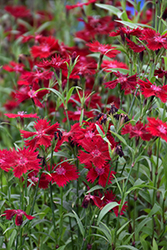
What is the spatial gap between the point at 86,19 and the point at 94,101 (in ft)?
1.84

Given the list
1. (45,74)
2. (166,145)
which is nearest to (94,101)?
(45,74)

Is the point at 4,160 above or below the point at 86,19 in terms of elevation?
below

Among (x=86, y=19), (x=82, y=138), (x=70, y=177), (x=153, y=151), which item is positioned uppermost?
(x=86, y=19)

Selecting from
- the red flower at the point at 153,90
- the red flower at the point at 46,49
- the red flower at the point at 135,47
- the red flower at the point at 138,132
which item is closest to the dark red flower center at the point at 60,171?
the red flower at the point at 138,132

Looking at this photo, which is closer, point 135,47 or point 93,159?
point 93,159

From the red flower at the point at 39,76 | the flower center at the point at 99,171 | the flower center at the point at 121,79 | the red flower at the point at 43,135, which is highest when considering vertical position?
the flower center at the point at 121,79

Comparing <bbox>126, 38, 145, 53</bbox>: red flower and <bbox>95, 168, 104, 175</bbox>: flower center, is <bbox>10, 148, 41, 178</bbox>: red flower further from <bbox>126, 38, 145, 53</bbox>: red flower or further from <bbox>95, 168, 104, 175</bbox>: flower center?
<bbox>126, 38, 145, 53</bbox>: red flower

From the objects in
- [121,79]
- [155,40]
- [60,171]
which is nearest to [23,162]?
[60,171]

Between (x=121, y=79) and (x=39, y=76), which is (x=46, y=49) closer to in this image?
(x=39, y=76)

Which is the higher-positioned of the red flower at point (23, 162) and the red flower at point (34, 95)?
the red flower at point (34, 95)

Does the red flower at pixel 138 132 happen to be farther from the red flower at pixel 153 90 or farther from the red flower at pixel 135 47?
the red flower at pixel 135 47

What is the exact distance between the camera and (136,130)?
0.86m

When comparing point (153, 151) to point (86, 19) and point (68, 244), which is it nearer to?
point (68, 244)

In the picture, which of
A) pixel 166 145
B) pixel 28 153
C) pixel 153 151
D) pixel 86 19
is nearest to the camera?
pixel 28 153
